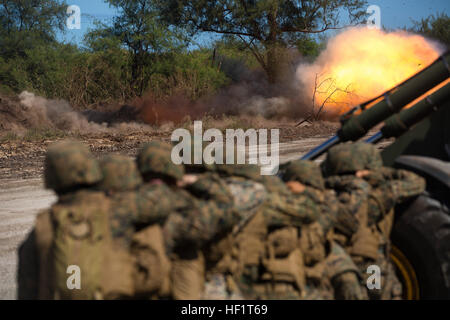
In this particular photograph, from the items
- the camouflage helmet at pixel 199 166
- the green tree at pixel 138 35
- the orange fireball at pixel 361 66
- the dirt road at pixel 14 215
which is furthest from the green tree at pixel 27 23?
the camouflage helmet at pixel 199 166

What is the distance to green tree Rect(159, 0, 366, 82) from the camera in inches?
1065

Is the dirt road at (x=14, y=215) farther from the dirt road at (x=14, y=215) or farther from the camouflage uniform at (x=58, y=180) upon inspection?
the camouflage uniform at (x=58, y=180)

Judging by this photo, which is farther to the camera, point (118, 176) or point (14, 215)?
point (14, 215)

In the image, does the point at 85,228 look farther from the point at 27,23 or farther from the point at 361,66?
the point at 27,23

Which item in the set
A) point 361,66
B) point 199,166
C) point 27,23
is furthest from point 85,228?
point 27,23

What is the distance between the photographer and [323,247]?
3.52 metres

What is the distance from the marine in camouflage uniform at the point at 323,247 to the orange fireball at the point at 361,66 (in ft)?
56.9

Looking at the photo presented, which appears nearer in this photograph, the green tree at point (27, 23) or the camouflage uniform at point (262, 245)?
the camouflage uniform at point (262, 245)

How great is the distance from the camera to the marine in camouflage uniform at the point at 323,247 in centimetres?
344

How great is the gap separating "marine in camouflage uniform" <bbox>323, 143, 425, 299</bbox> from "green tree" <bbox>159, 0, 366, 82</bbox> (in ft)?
79.2

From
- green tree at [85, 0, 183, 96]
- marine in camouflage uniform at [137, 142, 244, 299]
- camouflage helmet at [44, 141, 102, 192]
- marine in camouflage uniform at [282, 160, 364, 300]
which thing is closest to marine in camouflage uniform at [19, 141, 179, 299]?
camouflage helmet at [44, 141, 102, 192]

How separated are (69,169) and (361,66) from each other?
22175mm

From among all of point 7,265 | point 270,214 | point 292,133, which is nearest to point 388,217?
point 270,214

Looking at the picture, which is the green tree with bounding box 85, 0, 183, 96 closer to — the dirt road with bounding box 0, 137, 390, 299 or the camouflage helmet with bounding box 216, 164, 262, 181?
the dirt road with bounding box 0, 137, 390, 299
